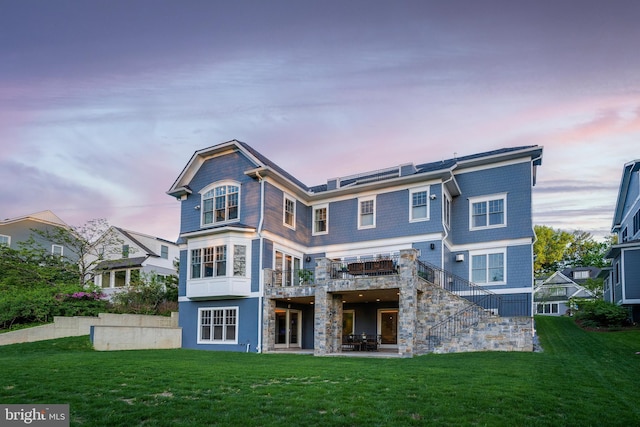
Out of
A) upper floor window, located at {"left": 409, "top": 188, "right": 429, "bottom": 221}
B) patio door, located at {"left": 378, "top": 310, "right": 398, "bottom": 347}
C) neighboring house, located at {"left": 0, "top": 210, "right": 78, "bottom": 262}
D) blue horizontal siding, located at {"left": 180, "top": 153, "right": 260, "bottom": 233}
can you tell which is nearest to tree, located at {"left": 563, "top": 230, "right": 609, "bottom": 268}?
patio door, located at {"left": 378, "top": 310, "right": 398, "bottom": 347}

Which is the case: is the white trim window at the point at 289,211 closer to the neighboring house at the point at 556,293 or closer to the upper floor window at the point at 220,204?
the upper floor window at the point at 220,204

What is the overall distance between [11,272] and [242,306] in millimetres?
15248

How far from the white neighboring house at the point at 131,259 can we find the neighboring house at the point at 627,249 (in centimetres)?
2896

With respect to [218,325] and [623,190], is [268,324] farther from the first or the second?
[623,190]

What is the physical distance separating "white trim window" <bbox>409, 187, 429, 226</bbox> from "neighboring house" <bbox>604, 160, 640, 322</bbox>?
11.1 metres

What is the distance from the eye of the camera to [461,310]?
1761cm

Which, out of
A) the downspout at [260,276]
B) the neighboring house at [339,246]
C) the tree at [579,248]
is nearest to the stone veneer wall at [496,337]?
the neighboring house at [339,246]

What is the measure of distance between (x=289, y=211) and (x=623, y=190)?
22731mm

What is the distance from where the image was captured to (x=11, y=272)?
27172mm

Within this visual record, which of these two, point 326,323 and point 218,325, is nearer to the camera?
point 326,323

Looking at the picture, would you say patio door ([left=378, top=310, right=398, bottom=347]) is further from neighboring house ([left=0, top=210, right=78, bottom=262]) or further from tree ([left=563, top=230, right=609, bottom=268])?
tree ([left=563, top=230, right=609, bottom=268])

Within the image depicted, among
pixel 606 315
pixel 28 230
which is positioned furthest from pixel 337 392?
pixel 28 230

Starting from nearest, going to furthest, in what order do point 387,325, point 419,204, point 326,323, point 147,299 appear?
point 326,323, point 419,204, point 387,325, point 147,299

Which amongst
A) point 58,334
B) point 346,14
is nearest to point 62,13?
point 346,14
